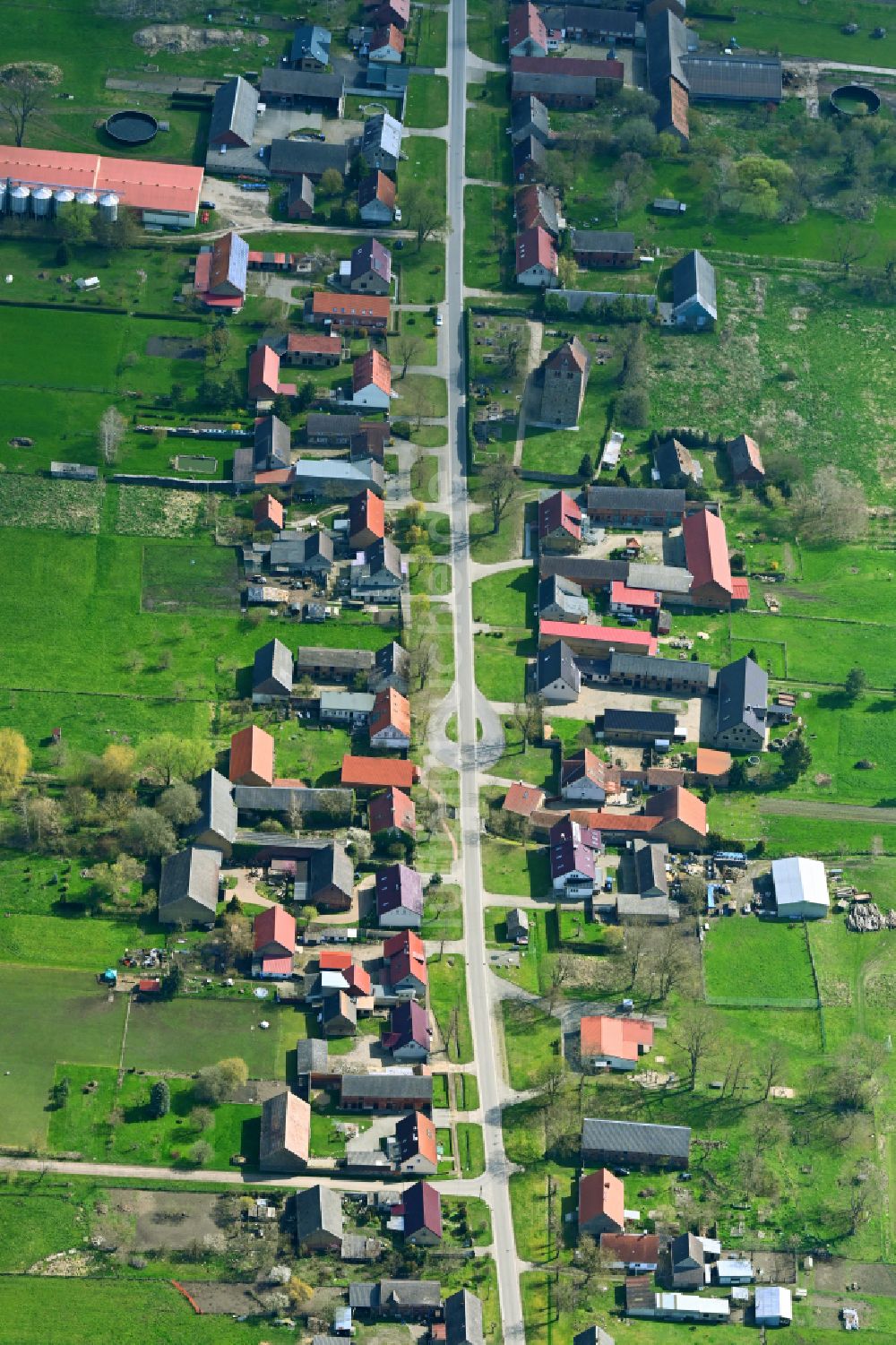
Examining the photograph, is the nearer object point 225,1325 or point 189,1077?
point 225,1325

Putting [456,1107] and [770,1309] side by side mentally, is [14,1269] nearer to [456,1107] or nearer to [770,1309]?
[456,1107]

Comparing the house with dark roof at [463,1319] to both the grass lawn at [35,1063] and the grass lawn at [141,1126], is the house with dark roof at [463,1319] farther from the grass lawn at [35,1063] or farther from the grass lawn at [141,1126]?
the grass lawn at [35,1063]

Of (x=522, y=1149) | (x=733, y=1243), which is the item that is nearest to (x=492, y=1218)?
(x=522, y=1149)

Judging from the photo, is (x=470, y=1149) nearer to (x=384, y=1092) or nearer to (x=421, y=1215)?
(x=384, y=1092)

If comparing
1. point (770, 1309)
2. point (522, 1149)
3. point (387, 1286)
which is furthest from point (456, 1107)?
point (770, 1309)

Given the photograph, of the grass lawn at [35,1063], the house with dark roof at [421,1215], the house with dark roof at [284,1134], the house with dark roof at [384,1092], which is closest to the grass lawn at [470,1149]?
the house with dark roof at [384,1092]

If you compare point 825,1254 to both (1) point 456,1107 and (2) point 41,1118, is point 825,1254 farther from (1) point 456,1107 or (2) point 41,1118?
(2) point 41,1118
